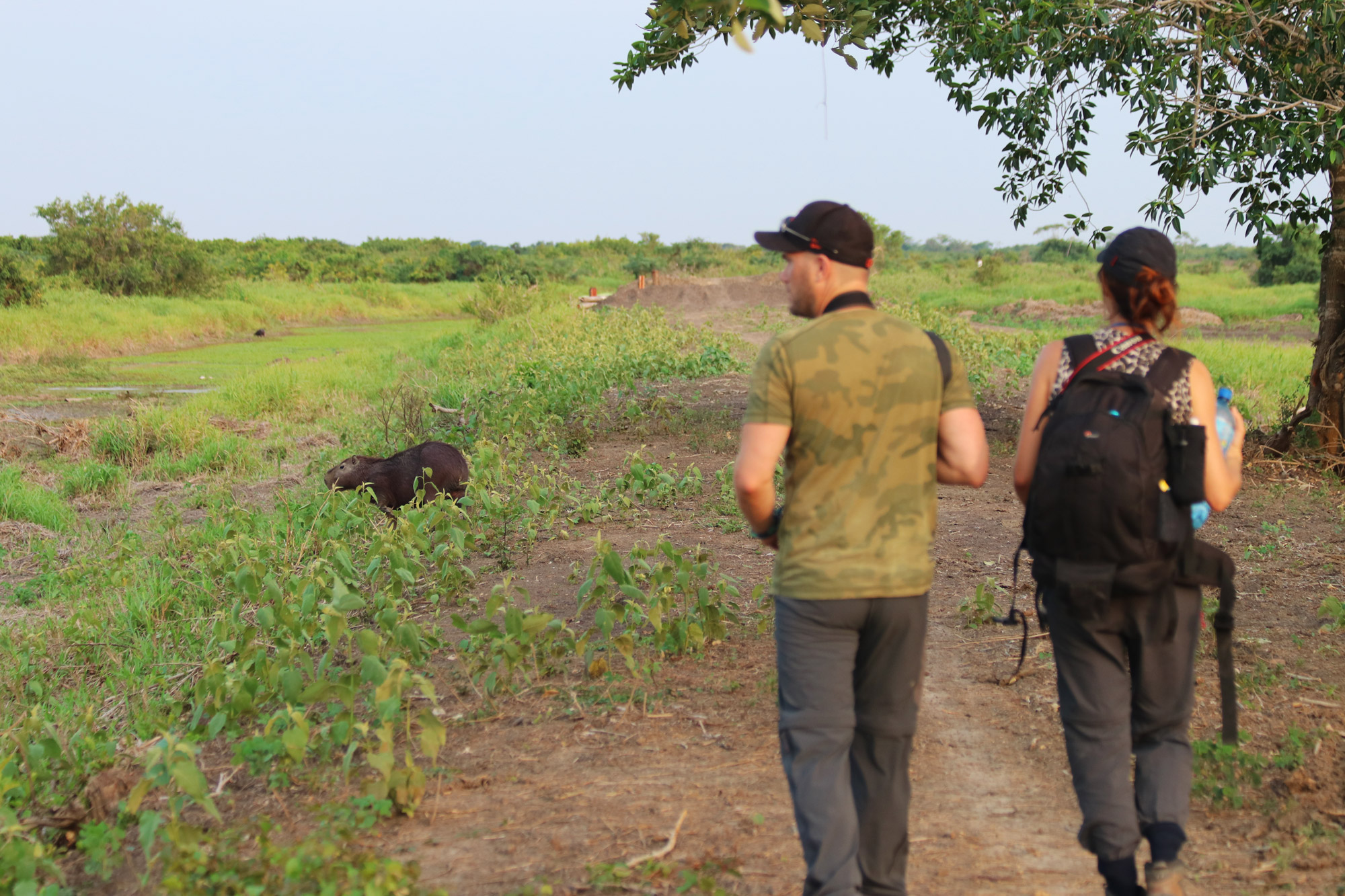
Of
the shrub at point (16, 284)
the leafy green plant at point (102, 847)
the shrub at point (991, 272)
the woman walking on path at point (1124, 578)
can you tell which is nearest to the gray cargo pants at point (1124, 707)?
the woman walking on path at point (1124, 578)

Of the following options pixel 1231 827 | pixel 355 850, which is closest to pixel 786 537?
pixel 355 850

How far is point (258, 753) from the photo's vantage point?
138 inches

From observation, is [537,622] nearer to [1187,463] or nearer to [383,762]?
[383,762]

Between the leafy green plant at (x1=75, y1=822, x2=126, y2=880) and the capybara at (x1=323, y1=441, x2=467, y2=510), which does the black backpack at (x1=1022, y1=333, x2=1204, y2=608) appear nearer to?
the leafy green plant at (x1=75, y1=822, x2=126, y2=880)

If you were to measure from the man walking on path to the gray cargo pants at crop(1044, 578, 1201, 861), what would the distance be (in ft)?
1.30

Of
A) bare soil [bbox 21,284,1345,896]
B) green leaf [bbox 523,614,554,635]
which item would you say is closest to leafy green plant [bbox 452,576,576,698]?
green leaf [bbox 523,614,554,635]

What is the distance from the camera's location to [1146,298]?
2.40m

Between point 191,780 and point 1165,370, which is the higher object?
point 1165,370

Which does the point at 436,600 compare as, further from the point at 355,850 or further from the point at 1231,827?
the point at 1231,827

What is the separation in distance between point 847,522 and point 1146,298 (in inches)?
35.3

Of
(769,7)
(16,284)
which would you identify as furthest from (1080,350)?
(16,284)

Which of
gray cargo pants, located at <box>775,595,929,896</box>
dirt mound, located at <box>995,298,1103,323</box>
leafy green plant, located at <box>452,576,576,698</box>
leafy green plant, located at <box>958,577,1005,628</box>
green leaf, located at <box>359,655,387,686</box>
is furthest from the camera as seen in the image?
dirt mound, located at <box>995,298,1103,323</box>

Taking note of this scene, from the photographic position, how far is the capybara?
7.03 metres

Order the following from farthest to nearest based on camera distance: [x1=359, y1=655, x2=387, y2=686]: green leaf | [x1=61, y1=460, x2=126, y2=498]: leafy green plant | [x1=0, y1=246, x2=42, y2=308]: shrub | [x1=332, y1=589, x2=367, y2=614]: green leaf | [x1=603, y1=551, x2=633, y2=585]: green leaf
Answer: [x1=0, y1=246, x2=42, y2=308]: shrub → [x1=61, y1=460, x2=126, y2=498]: leafy green plant → [x1=603, y1=551, x2=633, y2=585]: green leaf → [x1=332, y1=589, x2=367, y2=614]: green leaf → [x1=359, y1=655, x2=387, y2=686]: green leaf
